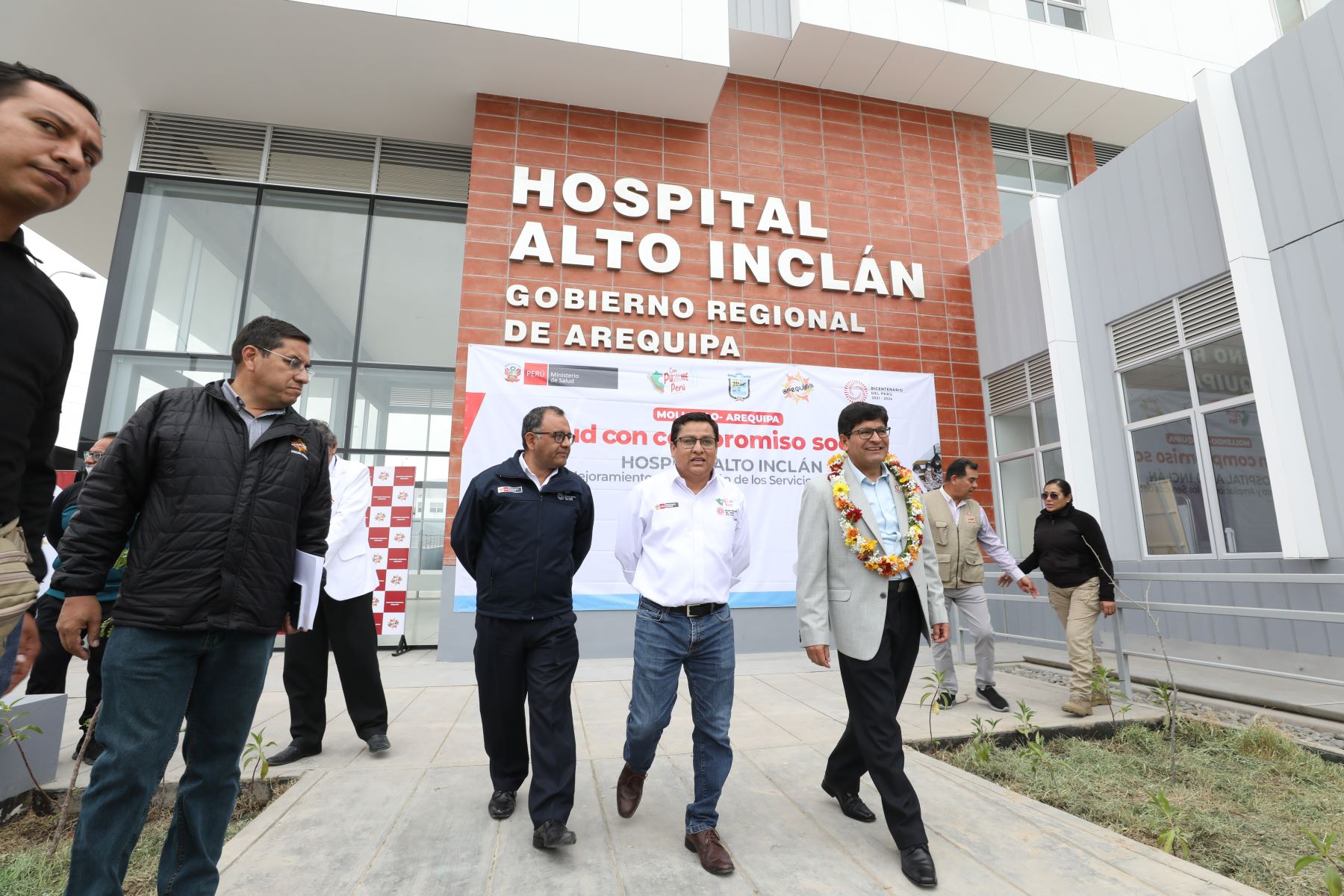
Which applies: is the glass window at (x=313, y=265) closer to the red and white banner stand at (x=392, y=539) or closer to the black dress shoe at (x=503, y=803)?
the red and white banner stand at (x=392, y=539)

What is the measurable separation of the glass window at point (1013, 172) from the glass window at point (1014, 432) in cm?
376

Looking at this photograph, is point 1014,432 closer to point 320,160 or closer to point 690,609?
point 690,609

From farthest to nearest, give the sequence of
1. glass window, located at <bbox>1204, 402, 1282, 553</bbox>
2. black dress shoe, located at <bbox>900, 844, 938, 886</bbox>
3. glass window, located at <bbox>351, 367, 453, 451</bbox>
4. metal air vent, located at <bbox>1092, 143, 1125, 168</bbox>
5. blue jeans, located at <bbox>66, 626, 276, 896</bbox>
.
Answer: metal air vent, located at <bbox>1092, 143, 1125, 168</bbox> < glass window, located at <bbox>351, 367, 453, 451</bbox> < glass window, located at <bbox>1204, 402, 1282, 553</bbox> < black dress shoe, located at <bbox>900, 844, 938, 886</bbox> < blue jeans, located at <bbox>66, 626, 276, 896</bbox>

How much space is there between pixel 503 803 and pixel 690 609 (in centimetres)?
120

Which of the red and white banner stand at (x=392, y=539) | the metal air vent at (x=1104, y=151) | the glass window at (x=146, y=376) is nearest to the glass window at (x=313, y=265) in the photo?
the glass window at (x=146, y=376)

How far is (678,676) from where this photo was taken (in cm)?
270

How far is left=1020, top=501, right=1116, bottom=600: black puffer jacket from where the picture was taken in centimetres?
462

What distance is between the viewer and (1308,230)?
552 centimetres

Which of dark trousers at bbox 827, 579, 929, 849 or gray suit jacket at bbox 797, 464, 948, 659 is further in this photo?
gray suit jacket at bbox 797, 464, 948, 659

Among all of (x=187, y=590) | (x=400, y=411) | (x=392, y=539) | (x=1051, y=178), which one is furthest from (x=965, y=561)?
(x=1051, y=178)

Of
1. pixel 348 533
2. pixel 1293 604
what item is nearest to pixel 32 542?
pixel 348 533

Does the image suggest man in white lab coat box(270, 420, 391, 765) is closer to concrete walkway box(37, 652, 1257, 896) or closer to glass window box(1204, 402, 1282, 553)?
concrete walkway box(37, 652, 1257, 896)

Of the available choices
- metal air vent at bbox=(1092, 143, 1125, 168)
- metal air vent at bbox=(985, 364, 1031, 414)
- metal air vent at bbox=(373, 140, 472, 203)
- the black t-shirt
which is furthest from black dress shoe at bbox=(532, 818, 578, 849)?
metal air vent at bbox=(1092, 143, 1125, 168)

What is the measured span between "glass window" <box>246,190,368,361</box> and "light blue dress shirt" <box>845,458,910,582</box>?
732 cm
